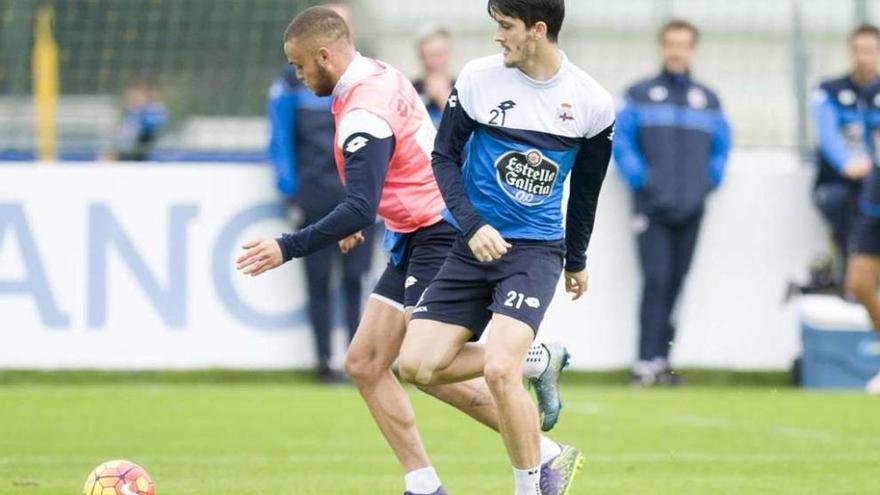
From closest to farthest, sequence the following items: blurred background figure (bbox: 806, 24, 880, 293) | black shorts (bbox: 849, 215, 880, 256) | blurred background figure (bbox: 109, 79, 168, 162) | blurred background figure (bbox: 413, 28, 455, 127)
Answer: black shorts (bbox: 849, 215, 880, 256) → blurred background figure (bbox: 413, 28, 455, 127) → blurred background figure (bbox: 806, 24, 880, 293) → blurred background figure (bbox: 109, 79, 168, 162)

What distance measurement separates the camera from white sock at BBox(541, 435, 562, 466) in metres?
7.99

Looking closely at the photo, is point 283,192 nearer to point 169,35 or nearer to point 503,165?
point 169,35

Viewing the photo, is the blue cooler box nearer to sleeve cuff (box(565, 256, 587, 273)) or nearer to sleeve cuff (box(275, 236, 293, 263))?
sleeve cuff (box(565, 256, 587, 273))

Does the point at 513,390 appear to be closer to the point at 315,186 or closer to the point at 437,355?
the point at 437,355

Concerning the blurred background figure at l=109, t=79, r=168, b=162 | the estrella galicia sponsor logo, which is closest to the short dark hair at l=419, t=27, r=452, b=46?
the blurred background figure at l=109, t=79, r=168, b=162

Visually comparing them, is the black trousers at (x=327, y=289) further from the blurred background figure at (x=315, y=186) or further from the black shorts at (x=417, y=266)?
the black shorts at (x=417, y=266)

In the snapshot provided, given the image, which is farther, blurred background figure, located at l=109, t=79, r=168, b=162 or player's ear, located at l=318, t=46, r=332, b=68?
blurred background figure, located at l=109, t=79, r=168, b=162

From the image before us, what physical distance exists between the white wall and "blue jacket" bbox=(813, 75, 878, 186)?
0.53 meters

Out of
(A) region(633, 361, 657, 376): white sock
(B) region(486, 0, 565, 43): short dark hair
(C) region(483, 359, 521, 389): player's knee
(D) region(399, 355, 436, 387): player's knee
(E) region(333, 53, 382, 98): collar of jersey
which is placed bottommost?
(A) region(633, 361, 657, 376): white sock

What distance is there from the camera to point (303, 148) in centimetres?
1487

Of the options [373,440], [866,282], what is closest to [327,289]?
[373,440]

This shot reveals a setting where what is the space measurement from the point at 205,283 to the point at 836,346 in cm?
507

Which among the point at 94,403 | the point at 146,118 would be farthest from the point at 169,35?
the point at 94,403

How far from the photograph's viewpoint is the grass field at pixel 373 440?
9.09 m
